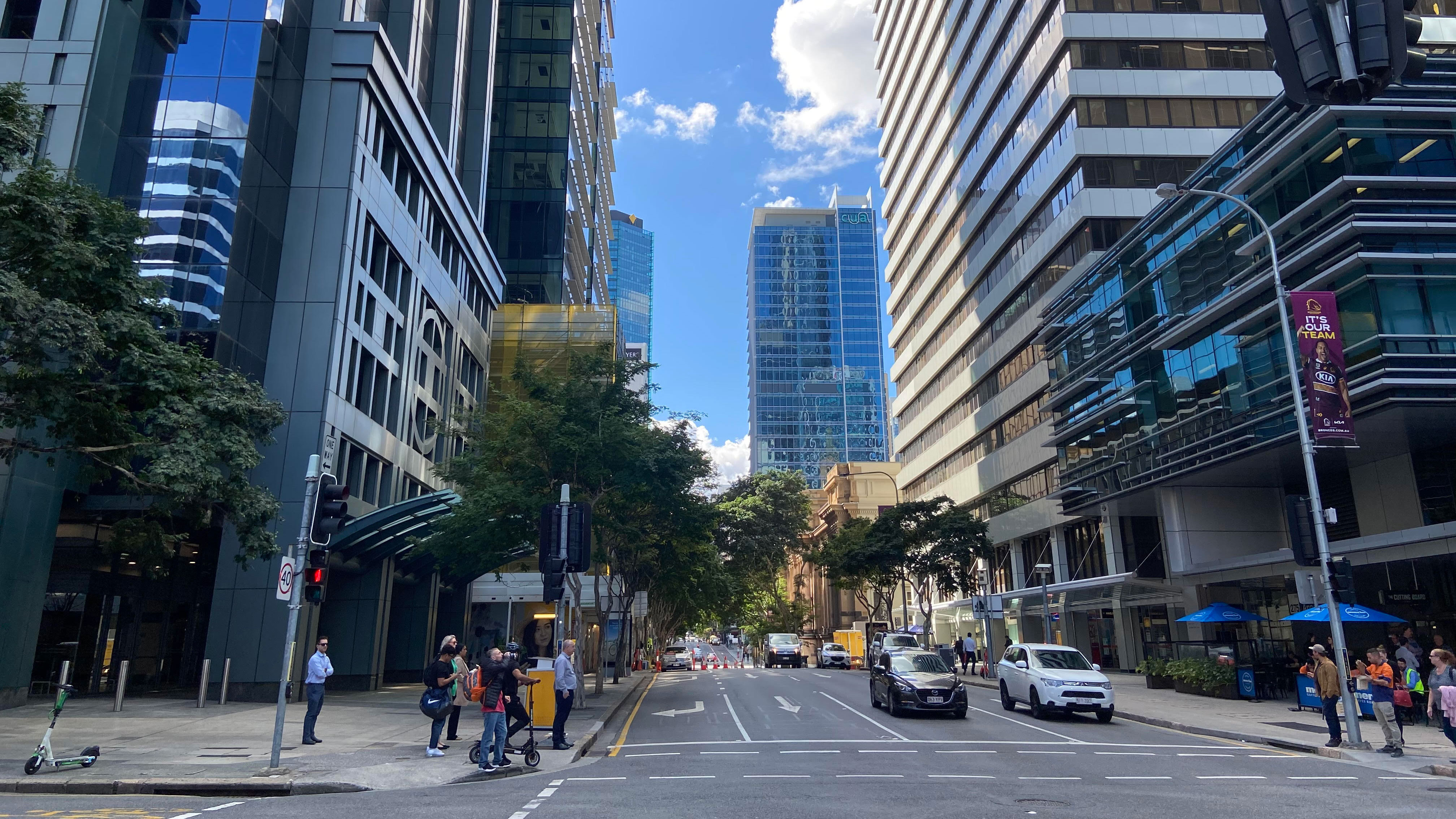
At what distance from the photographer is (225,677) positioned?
24500mm

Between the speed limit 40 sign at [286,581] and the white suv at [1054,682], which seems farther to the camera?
the white suv at [1054,682]

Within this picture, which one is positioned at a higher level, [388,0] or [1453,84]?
[388,0]

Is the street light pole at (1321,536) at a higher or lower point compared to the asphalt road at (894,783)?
higher

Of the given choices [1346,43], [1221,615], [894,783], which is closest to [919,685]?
[894,783]

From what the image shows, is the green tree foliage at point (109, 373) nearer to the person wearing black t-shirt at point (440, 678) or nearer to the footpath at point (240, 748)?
the footpath at point (240, 748)

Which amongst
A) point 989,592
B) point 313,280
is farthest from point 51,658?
point 989,592

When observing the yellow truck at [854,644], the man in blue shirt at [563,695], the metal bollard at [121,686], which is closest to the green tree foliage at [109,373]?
the metal bollard at [121,686]

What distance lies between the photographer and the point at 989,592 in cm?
4541

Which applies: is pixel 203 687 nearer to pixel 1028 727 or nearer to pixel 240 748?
pixel 240 748

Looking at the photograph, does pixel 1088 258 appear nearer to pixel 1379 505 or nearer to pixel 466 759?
pixel 1379 505

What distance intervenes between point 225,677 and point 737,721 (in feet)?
46.7

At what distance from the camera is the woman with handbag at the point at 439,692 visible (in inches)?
564

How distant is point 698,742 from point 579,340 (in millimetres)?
36870

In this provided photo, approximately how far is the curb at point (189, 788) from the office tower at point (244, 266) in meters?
10.0
